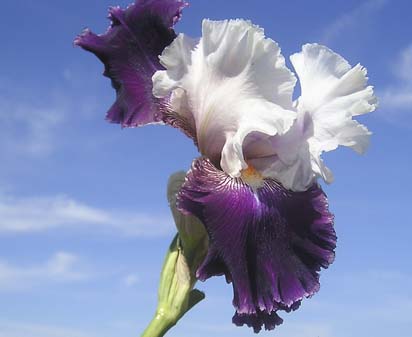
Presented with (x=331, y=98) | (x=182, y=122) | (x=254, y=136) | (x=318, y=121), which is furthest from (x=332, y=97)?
(x=182, y=122)

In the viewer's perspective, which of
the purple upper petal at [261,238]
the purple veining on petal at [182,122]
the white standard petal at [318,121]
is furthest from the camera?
the purple veining on petal at [182,122]

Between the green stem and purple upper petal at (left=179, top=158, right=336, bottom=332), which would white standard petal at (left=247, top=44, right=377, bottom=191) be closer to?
purple upper petal at (left=179, top=158, right=336, bottom=332)

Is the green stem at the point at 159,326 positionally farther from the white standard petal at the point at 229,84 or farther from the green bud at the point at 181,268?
the white standard petal at the point at 229,84

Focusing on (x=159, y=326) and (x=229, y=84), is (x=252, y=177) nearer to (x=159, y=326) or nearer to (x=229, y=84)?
(x=229, y=84)

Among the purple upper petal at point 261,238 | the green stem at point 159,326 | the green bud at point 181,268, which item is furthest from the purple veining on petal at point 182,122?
the green stem at point 159,326

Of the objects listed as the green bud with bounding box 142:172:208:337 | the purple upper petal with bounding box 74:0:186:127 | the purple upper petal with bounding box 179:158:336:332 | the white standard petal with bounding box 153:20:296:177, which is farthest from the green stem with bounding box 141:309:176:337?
the purple upper petal with bounding box 74:0:186:127

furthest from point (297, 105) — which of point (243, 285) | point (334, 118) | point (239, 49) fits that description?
point (243, 285)
